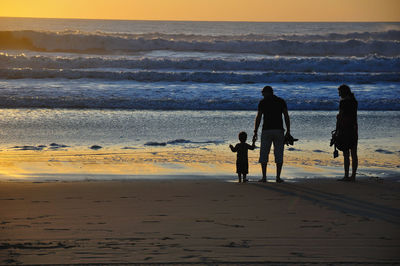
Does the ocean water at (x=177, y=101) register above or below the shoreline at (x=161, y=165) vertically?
above

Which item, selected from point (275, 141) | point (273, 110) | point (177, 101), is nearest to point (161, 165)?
point (275, 141)

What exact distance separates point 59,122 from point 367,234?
29.3ft

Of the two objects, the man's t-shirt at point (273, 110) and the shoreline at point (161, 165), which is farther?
the shoreline at point (161, 165)

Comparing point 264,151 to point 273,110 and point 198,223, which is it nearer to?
point 273,110

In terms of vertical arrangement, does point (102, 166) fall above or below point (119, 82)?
below

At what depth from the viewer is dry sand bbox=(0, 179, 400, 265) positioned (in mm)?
4141

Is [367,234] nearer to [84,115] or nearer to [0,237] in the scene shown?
[0,237]

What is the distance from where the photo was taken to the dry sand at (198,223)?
414 centimetres

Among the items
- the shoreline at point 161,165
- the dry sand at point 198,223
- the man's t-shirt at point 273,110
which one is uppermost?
the man's t-shirt at point 273,110

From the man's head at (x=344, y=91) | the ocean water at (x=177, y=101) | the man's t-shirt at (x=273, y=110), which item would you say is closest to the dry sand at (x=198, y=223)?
the man's t-shirt at (x=273, y=110)

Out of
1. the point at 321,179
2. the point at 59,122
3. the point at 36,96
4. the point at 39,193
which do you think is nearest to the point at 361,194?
the point at 321,179

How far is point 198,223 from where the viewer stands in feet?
16.3

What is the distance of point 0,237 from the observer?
14.7 ft

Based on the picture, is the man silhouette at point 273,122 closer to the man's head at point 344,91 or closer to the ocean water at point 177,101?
the man's head at point 344,91
